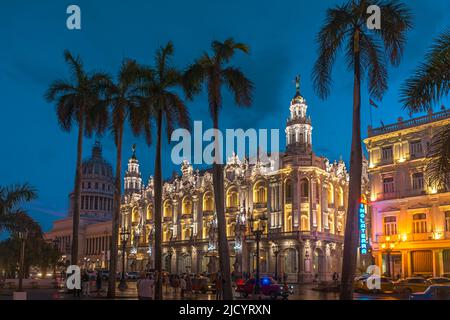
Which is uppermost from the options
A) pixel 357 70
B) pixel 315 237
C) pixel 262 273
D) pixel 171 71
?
pixel 171 71

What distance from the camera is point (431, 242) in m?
47.6

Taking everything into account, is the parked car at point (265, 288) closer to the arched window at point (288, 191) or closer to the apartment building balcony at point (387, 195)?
the apartment building balcony at point (387, 195)

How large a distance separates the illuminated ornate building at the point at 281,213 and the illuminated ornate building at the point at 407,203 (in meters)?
14.7

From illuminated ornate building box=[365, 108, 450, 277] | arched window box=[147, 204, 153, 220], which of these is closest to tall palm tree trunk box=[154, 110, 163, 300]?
illuminated ornate building box=[365, 108, 450, 277]

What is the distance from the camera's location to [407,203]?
4972cm

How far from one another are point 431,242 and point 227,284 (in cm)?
3039

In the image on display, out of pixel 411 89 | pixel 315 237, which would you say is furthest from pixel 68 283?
pixel 315 237

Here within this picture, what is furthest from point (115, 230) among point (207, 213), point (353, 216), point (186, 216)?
point (186, 216)

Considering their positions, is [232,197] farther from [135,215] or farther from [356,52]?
[356,52]

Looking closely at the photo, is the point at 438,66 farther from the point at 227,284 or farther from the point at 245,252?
the point at 245,252

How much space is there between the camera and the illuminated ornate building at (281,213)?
229 feet

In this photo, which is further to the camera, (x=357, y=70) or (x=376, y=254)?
(x=376, y=254)

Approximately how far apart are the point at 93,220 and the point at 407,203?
325ft

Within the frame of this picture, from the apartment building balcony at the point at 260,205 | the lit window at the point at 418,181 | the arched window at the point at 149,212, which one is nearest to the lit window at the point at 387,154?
the lit window at the point at 418,181
